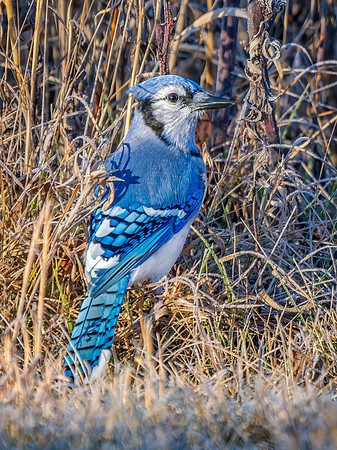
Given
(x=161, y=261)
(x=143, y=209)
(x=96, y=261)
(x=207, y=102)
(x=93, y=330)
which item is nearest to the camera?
(x=93, y=330)

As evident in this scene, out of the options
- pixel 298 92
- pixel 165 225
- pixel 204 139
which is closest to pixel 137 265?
pixel 165 225

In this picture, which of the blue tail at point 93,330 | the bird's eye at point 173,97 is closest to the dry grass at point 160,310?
the blue tail at point 93,330

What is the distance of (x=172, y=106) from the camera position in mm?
2996

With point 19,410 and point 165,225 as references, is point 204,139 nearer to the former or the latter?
point 165,225

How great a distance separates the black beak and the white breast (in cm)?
56

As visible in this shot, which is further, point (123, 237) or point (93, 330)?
point (123, 237)

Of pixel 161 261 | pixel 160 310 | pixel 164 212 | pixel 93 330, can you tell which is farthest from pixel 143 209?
pixel 93 330

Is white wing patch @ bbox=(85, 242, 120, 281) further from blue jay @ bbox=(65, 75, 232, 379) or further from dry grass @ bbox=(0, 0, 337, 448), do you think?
dry grass @ bbox=(0, 0, 337, 448)

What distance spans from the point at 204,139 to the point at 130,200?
58.1 inches

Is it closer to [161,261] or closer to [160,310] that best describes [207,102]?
[161,261]

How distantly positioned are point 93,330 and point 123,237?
1.35 ft

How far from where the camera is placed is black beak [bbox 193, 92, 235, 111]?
2926 millimetres

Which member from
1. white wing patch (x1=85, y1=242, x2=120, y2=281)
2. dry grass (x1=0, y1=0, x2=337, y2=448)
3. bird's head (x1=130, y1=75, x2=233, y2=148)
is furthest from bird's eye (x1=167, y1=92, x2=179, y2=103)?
white wing patch (x1=85, y1=242, x2=120, y2=281)

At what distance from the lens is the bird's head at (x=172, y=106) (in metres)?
2.96
